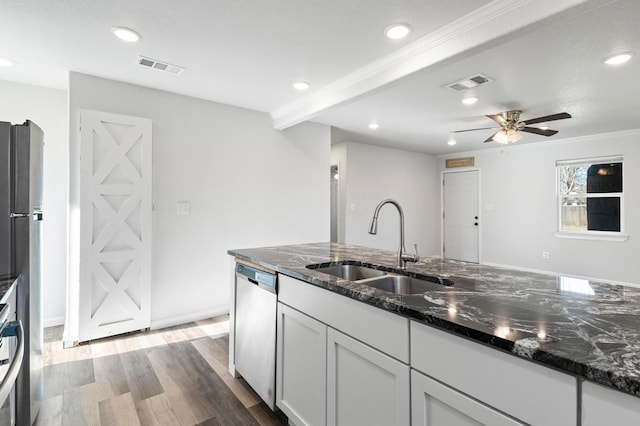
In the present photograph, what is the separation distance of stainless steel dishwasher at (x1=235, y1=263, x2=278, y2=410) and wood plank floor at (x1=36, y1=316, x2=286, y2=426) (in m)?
0.16

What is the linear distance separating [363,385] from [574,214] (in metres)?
6.14

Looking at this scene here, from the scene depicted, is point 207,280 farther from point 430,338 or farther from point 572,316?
point 572,316

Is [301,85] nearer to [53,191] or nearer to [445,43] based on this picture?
[445,43]

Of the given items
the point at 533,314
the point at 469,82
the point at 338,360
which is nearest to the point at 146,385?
the point at 338,360

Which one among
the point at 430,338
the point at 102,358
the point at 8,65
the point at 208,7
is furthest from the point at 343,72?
the point at 102,358

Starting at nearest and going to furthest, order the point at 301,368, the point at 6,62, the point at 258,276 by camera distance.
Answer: the point at 301,368, the point at 258,276, the point at 6,62

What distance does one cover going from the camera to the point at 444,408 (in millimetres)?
1020

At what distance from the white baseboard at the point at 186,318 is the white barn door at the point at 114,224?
0.39 feet

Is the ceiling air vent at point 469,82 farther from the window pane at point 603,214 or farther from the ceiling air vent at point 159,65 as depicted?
the window pane at point 603,214

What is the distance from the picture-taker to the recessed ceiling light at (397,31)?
2.15 meters

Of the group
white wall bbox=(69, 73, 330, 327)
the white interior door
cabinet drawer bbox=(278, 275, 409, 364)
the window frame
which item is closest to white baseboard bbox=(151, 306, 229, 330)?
white wall bbox=(69, 73, 330, 327)

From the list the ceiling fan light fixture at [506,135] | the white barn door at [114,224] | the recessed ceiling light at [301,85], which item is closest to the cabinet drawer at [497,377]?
the recessed ceiling light at [301,85]

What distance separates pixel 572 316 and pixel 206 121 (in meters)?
3.60

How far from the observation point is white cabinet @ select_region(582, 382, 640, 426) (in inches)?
26.3
